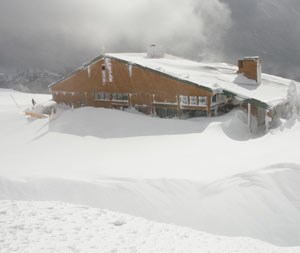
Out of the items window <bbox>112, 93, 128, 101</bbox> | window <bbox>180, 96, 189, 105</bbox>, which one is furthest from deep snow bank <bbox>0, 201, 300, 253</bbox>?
window <bbox>112, 93, 128, 101</bbox>

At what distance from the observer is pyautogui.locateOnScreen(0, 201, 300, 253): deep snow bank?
10289mm

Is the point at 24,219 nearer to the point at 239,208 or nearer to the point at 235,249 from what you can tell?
the point at 235,249

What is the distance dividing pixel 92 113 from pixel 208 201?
15415mm

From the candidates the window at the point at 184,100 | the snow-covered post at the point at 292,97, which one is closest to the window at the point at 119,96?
the window at the point at 184,100

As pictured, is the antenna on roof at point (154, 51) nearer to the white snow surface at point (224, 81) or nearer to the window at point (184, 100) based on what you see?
the white snow surface at point (224, 81)

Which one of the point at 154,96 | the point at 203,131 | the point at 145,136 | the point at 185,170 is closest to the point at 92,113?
the point at 154,96

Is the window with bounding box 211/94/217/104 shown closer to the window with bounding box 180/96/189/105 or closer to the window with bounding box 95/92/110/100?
the window with bounding box 180/96/189/105

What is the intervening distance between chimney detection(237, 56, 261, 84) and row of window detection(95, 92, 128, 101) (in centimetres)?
1020

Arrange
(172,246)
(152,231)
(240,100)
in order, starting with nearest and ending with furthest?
(172,246)
(152,231)
(240,100)

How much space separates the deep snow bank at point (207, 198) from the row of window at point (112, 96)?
14099mm

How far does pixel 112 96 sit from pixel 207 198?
1755 cm

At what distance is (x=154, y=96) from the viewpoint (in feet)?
92.4

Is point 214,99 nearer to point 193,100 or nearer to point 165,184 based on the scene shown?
point 193,100

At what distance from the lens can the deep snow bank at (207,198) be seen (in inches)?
536
